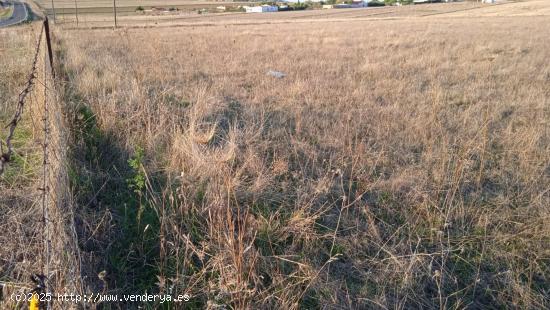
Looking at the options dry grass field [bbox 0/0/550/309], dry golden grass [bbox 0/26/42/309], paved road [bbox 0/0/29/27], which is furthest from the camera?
paved road [bbox 0/0/29/27]

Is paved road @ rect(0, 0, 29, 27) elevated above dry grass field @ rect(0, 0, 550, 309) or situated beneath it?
elevated above

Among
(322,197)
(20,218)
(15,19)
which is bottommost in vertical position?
(322,197)

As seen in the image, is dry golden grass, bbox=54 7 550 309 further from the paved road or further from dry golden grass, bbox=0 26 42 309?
the paved road

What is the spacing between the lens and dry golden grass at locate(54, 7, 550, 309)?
8.32ft

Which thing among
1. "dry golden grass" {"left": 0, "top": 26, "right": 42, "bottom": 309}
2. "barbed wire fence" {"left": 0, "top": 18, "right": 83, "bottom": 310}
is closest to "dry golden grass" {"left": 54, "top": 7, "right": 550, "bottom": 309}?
"barbed wire fence" {"left": 0, "top": 18, "right": 83, "bottom": 310}

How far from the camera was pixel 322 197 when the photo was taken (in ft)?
11.7

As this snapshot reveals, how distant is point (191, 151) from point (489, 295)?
2906 mm

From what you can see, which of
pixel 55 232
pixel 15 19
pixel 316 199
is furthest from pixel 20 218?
pixel 15 19

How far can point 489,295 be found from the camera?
101 inches

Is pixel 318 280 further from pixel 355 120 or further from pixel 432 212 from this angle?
pixel 355 120

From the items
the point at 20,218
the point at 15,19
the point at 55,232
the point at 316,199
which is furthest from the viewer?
the point at 15,19

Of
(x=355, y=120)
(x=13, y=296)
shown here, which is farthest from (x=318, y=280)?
(x=355, y=120)

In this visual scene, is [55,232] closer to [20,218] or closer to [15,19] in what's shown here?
[20,218]

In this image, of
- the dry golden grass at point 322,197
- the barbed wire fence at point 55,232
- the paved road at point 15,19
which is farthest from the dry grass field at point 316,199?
the paved road at point 15,19
